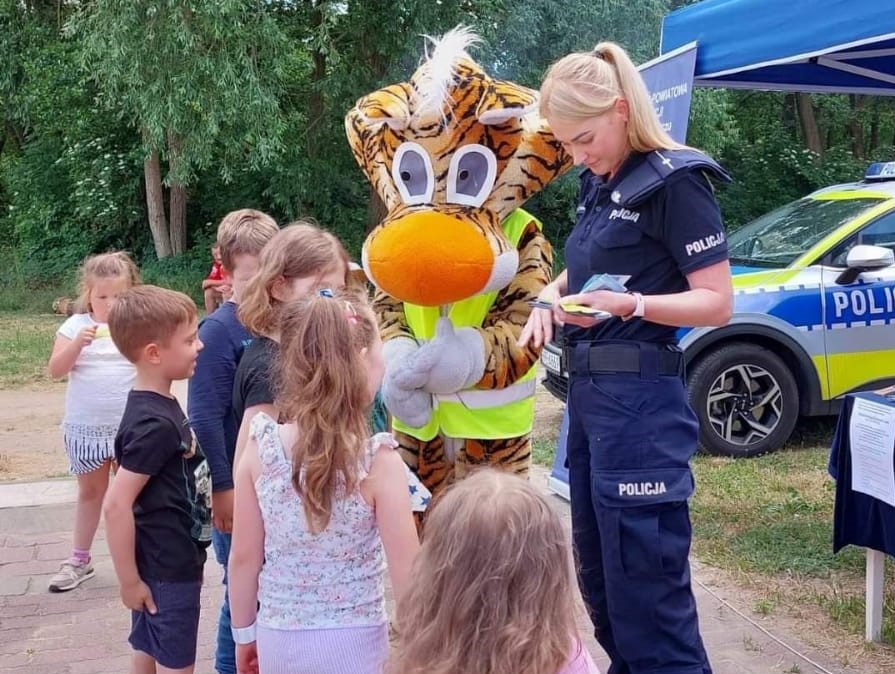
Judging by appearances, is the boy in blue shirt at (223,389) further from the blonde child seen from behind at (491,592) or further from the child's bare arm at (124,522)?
the blonde child seen from behind at (491,592)

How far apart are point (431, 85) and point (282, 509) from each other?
1.81 metres

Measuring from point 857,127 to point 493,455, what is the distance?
23.3 m

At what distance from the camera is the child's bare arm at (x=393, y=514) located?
216 cm

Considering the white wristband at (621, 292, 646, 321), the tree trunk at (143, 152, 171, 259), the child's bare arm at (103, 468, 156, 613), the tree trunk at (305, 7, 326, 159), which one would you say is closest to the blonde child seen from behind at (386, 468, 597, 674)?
the white wristband at (621, 292, 646, 321)

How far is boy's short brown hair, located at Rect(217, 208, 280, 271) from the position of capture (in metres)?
3.15

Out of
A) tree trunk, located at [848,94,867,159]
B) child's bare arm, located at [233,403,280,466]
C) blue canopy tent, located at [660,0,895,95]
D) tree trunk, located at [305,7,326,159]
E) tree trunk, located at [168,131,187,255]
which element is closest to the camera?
child's bare arm, located at [233,403,280,466]

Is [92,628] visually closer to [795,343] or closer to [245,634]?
[245,634]

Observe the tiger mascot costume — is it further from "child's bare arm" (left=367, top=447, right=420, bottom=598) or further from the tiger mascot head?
"child's bare arm" (left=367, top=447, right=420, bottom=598)

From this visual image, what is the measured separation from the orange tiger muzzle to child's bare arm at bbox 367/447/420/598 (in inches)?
41.3

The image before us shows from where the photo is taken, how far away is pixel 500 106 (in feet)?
11.0

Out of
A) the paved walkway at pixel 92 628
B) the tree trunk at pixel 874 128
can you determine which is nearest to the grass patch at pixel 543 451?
the paved walkway at pixel 92 628

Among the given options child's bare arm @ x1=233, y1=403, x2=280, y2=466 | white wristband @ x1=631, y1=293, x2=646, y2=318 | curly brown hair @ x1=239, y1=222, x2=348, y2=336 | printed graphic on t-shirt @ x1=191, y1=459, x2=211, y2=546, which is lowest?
printed graphic on t-shirt @ x1=191, y1=459, x2=211, y2=546

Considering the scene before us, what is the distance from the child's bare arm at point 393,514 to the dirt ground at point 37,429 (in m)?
4.99

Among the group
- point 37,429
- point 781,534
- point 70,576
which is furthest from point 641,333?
point 37,429
